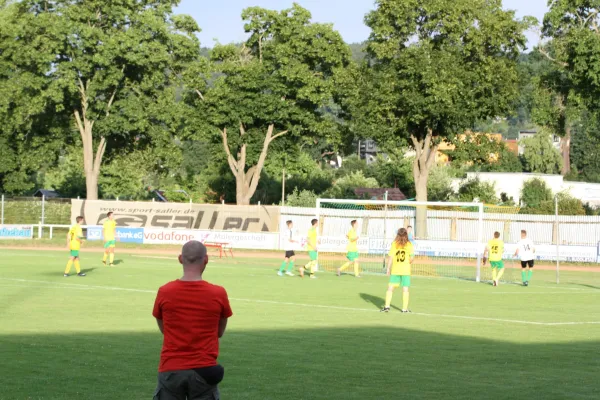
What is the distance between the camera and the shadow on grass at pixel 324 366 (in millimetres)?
11648

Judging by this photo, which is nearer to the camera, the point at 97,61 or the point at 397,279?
the point at 397,279

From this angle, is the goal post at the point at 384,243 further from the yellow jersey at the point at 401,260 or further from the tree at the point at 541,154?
the tree at the point at 541,154

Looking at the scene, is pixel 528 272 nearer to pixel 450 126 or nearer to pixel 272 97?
pixel 450 126

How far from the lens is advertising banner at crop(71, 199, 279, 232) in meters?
55.9

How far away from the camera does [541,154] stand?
12375 cm

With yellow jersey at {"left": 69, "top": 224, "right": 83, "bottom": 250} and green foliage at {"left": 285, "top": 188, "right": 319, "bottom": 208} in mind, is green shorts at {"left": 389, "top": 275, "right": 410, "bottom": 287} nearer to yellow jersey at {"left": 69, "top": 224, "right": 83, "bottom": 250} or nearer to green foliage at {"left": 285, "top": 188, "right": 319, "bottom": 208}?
yellow jersey at {"left": 69, "top": 224, "right": 83, "bottom": 250}

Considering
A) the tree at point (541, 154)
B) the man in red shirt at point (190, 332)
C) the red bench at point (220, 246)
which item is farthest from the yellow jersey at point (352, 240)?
the tree at point (541, 154)

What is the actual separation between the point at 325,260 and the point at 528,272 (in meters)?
13.0

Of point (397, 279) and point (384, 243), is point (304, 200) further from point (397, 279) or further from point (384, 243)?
point (397, 279)

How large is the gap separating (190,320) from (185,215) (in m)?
49.5

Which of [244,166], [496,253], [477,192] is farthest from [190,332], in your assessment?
[477,192]

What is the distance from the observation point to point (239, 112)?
63156 mm

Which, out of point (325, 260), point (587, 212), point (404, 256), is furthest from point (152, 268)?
point (587, 212)

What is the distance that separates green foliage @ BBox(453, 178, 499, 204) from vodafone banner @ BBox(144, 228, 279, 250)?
23154 millimetres
